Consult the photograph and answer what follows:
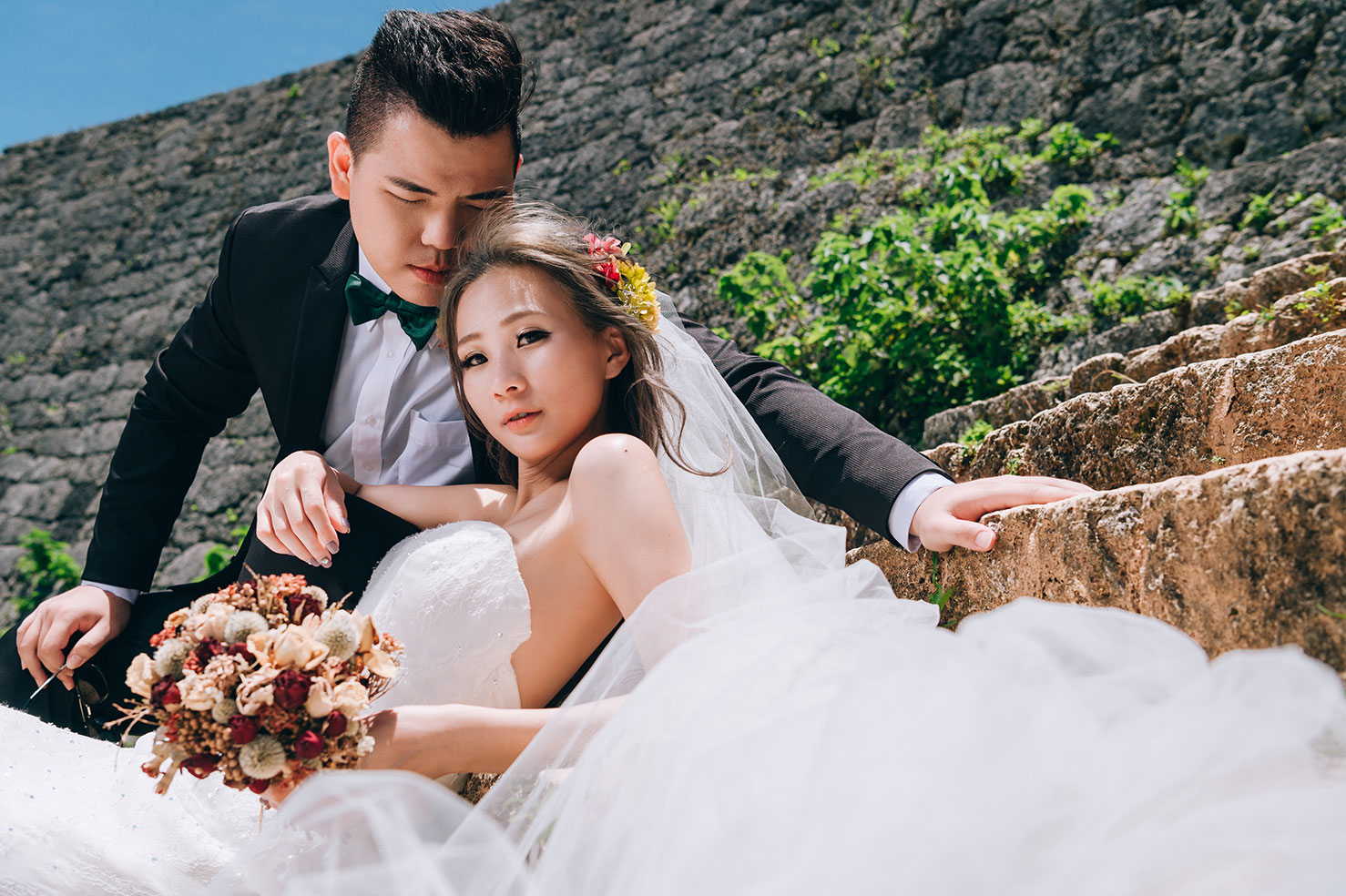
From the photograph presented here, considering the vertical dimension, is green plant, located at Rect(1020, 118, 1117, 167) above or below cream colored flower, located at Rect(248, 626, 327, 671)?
below

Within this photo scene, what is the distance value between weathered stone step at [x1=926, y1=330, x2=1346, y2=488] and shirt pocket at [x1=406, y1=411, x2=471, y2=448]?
143 cm

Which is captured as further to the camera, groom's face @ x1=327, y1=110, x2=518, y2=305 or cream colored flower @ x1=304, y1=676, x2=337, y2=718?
groom's face @ x1=327, y1=110, x2=518, y2=305

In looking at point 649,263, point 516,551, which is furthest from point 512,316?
point 649,263

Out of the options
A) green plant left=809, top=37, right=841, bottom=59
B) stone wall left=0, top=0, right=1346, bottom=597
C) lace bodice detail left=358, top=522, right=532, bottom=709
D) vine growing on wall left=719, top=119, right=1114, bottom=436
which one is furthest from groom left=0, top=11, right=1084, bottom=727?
green plant left=809, top=37, right=841, bottom=59

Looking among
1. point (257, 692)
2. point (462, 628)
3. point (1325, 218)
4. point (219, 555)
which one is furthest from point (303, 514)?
point (219, 555)

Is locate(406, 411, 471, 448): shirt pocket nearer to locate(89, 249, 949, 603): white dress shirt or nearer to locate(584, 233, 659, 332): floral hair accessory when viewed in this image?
locate(89, 249, 949, 603): white dress shirt

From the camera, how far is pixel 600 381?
6.14 ft

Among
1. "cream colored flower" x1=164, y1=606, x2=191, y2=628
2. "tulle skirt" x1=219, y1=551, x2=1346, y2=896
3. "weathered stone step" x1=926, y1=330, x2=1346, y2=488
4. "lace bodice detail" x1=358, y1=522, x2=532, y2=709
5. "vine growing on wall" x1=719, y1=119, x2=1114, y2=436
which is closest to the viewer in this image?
"tulle skirt" x1=219, y1=551, x2=1346, y2=896

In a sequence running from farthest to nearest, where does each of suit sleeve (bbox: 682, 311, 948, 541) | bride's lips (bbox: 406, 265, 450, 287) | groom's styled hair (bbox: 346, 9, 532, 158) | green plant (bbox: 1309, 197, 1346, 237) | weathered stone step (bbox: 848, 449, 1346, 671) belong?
green plant (bbox: 1309, 197, 1346, 237) < bride's lips (bbox: 406, 265, 450, 287) < groom's styled hair (bbox: 346, 9, 532, 158) < suit sleeve (bbox: 682, 311, 948, 541) < weathered stone step (bbox: 848, 449, 1346, 671)

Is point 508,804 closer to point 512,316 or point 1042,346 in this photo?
point 512,316

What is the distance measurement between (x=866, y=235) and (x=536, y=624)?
3.10 metres

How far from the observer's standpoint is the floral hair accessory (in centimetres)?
192

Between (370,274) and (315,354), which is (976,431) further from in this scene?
(315,354)

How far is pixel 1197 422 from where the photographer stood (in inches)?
64.4
